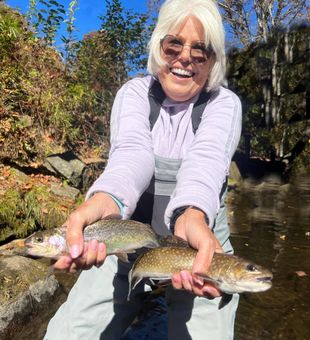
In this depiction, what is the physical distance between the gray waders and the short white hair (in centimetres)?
17

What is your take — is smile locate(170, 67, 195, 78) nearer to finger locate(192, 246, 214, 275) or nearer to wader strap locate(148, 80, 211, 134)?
wader strap locate(148, 80, 211, 134)

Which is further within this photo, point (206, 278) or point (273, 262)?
point (273, 262)

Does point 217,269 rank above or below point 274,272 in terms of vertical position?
above

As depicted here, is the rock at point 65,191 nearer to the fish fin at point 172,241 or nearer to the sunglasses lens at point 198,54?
the sunglasses lens at point 198,54

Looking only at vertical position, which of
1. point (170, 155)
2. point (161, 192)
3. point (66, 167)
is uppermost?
point (170, 155)

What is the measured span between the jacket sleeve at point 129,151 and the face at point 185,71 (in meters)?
0.19

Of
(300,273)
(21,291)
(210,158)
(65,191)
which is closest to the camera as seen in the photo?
(210,158)

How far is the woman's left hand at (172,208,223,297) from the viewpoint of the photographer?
2.00 meters

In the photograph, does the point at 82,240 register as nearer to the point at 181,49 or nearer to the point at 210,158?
the point at 210,158

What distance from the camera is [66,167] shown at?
32.1ft

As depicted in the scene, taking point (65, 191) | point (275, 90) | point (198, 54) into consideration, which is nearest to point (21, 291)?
point (198, 54)

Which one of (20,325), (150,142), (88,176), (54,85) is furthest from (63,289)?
(54,85)

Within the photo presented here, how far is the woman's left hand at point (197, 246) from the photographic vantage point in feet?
6.55

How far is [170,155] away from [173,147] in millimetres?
57
